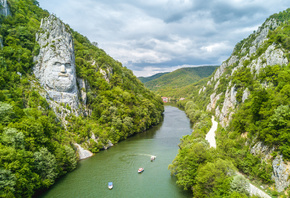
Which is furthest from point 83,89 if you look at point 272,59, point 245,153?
point 272,59

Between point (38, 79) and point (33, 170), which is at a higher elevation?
point (38, 79)

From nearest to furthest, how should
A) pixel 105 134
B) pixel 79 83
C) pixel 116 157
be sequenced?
pixel 116 157
pixel 105 134
pixel 79 83

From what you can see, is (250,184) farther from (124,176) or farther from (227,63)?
(227,63)

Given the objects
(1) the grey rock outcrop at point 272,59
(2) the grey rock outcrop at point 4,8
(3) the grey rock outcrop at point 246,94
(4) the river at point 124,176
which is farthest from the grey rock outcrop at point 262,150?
(2) the grey rock outcrop at point 4,8

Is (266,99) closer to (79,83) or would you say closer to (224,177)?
(224,177)

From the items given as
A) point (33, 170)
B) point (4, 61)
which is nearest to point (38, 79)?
point (4, 61)

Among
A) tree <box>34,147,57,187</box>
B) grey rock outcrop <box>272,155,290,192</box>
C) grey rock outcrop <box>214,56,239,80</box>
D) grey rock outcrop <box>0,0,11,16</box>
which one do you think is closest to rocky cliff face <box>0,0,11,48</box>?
grey rock outcrop <box>0,0,11,16</box>

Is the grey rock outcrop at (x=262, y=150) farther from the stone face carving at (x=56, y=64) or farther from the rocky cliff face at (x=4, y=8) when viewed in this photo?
the rocky cliff face at (x=4, y=8)
